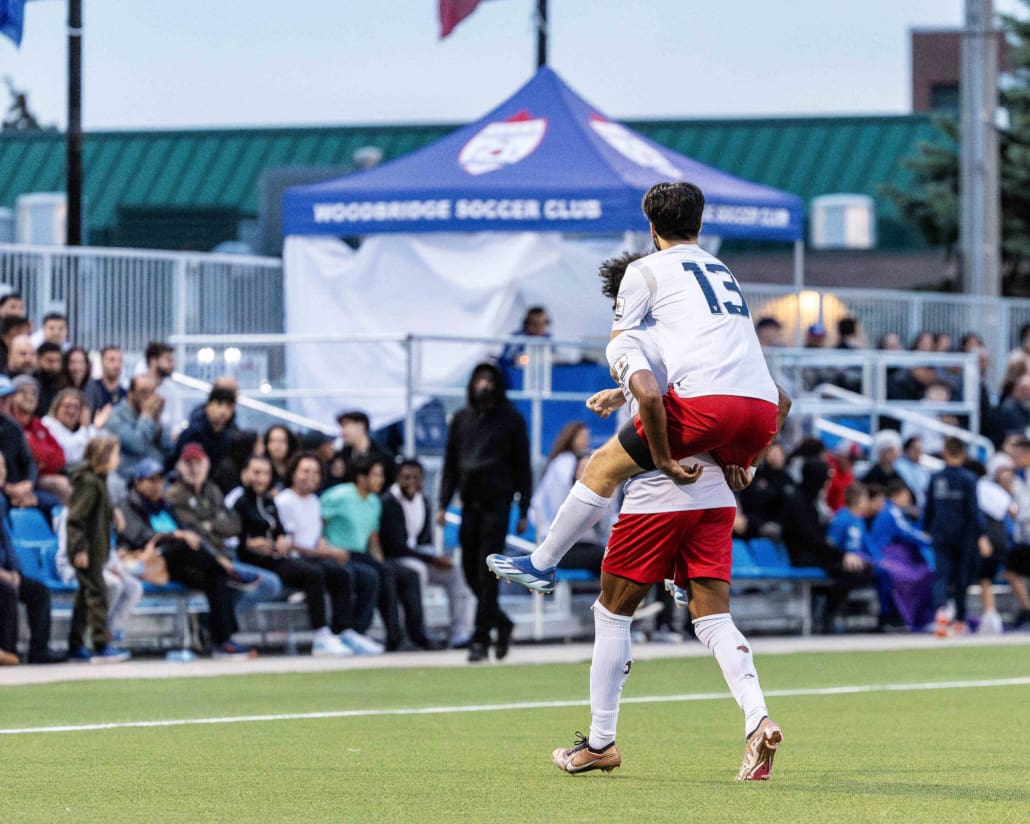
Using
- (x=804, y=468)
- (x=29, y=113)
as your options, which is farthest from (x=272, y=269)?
(x=29, y=113)

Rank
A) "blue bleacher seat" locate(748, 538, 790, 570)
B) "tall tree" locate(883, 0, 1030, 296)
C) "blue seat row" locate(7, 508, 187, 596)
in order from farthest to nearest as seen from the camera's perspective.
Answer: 1. "tall tree" locate(883, 0, 1030, 296)
2. "blue bleacher seat" locate(748, 538, 790, 570)
3. "blue seat row" locate(7, 508, 187, 596)

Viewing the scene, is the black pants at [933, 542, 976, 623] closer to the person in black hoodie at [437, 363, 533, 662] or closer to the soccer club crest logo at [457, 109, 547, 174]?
the soccer club crest logo at [457, 109, 547, 174]

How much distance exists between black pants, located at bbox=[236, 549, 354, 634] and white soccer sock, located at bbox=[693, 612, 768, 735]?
878 centimetres

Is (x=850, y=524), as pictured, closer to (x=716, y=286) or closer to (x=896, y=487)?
(x=896, y=487)

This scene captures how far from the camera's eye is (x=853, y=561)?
1961cm

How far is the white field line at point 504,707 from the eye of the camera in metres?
9.95

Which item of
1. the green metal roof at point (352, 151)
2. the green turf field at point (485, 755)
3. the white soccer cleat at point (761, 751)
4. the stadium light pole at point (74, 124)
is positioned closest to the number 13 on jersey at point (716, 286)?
the white soccer cleat at point (761, 751)

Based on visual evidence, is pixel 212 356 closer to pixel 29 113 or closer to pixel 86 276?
pixel 86 276

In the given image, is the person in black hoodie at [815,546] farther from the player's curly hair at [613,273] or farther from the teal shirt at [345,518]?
the player's curly hair at [613,273]

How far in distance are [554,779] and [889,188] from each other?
32400 millimetres

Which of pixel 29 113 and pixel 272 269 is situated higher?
pixel 29 113

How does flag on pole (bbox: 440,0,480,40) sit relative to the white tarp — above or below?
above

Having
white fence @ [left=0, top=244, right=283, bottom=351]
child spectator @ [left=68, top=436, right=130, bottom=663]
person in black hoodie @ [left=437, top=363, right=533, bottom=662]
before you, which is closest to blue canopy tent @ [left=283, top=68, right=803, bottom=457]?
white fence @ [left=0, top=244, right=283, bottom=351]

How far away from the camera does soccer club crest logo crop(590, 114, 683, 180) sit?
2064 cm
